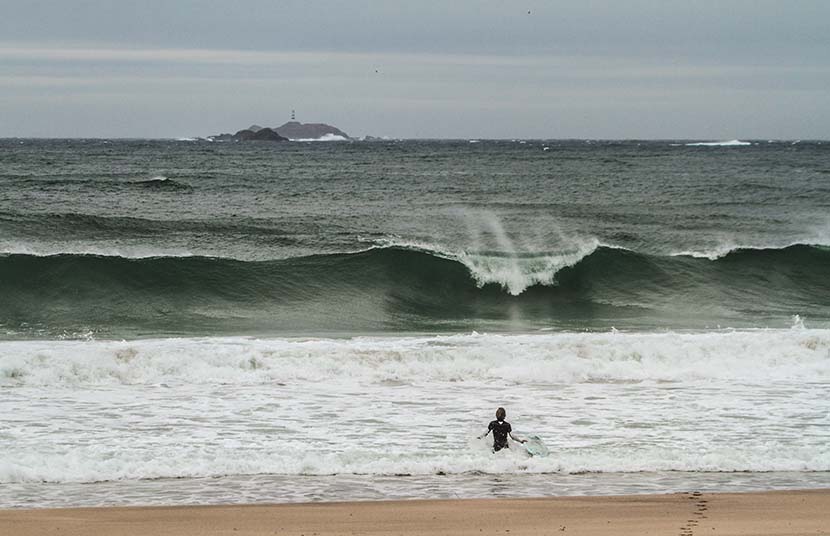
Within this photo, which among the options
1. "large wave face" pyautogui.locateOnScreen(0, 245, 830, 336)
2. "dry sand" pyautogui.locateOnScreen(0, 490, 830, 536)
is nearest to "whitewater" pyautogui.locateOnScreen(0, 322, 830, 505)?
"dry sand" pyautogui.locateOnScreen(0, 490, 830, 536)

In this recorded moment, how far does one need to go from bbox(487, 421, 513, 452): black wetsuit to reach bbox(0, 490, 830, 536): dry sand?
4.64ft

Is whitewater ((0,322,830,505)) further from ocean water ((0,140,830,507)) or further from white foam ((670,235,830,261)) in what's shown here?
white foam ((670,235,830,261))

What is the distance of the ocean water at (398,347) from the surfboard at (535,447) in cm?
14

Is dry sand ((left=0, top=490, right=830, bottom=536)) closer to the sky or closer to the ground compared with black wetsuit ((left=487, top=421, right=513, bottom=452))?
closer to the ground

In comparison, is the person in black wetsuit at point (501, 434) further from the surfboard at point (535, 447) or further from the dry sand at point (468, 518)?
the dry sand at point (468, 518)

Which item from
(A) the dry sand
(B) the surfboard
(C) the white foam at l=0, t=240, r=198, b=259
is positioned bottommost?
(A) the dry sand

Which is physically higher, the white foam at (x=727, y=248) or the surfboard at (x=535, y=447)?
the white foam at (x=727, y=248)

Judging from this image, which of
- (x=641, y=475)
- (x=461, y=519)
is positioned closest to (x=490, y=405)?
(x=641, y=475)

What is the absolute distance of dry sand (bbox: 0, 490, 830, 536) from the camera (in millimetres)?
7957

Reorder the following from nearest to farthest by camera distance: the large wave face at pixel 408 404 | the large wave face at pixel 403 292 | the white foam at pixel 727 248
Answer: the large wave face at pixel 408 404 → the large wave face at pixel 403 292 → the white foam at pixel 727 248

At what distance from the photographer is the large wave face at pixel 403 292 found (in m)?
19.6

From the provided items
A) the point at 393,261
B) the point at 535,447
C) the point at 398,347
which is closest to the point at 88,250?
the point at 393,261

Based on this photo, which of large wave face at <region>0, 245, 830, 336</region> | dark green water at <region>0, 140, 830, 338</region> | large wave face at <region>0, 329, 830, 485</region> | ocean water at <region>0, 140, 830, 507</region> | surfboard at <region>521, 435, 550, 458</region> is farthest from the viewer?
dark green water at <region>0, 140, 830, 338</region>

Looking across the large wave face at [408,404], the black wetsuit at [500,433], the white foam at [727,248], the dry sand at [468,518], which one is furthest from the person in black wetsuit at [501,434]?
the white foam at [727,248]
